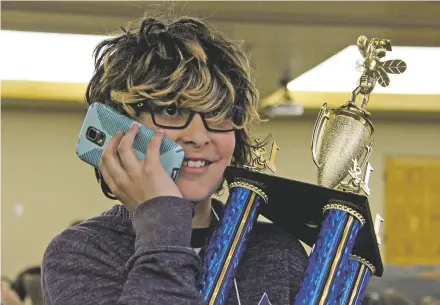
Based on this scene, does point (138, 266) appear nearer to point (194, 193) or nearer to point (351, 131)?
point (194, 193)

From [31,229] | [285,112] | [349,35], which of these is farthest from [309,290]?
[31,229]

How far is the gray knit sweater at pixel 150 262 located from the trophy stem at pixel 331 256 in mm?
42

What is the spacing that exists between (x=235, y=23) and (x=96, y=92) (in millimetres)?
1803

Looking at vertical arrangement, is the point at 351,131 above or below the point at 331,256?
above

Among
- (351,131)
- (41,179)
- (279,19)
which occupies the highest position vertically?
(279,19)

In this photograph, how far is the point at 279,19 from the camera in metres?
2.50

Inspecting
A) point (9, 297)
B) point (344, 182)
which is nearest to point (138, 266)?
point (344, 182)

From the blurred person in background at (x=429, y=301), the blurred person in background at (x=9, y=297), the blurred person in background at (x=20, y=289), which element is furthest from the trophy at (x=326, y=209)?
the blurred person in background at (x=429, y=301)

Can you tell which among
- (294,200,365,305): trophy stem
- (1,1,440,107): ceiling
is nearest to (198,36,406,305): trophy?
(294,200,365,305): trophy stem

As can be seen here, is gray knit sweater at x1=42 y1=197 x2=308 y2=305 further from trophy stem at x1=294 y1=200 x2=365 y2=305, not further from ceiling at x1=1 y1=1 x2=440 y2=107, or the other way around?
ceiling at x1=1 y1=1 x2=440 y2=107

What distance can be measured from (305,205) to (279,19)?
185 cm

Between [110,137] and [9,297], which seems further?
[9,297]

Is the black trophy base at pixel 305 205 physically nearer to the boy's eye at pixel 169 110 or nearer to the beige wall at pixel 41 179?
the boy's eye at pixel 169 110

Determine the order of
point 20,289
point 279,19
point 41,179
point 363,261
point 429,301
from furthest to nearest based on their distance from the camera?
point 41,179
point 429,301
point 20,289
point 279,19
point 363,261
